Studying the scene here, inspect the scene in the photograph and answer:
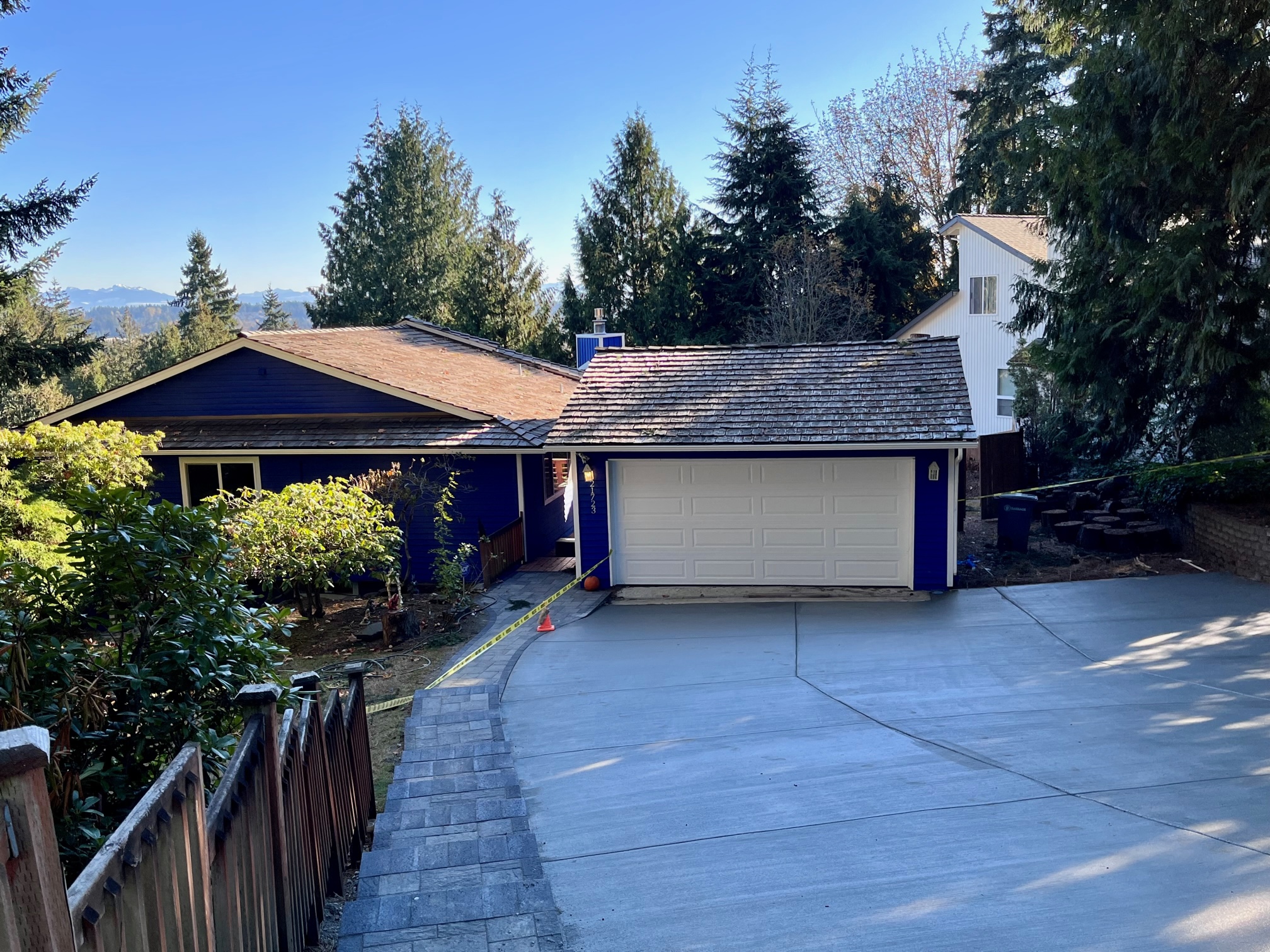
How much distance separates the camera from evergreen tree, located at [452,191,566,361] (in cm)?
3991

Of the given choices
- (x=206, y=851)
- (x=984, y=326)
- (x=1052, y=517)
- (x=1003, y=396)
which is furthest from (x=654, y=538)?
(x=984, y=326)

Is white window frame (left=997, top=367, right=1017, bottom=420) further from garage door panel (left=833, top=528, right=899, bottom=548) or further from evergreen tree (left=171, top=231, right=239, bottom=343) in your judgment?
evergreen tree (left=171, top=231, right=239, bottom=343)

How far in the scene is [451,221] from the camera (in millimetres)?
48875

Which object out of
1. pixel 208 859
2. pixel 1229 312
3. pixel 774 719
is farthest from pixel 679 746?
pixel 1229 312

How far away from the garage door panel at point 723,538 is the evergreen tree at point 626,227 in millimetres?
23256

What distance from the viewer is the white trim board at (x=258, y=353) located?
56.8ft

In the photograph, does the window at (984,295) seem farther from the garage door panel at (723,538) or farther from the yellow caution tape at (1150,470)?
the garage door panel at (723,538)

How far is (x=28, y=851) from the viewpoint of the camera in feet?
5.82

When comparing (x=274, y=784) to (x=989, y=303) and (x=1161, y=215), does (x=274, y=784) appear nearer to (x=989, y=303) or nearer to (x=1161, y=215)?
(x=1161, y=215)

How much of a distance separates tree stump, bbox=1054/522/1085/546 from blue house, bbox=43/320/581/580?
9031 millimetres

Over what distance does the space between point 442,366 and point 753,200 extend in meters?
17.0

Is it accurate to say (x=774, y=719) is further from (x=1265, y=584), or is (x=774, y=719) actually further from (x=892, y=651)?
(x=1265, y=584)

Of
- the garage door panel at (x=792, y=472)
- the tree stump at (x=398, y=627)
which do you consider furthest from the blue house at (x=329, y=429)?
the garage door panel at (x=792, y=472)

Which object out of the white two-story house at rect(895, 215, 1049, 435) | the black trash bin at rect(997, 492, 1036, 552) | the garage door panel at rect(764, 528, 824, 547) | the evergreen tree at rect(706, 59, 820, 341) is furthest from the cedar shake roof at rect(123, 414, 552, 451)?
the evergreen tree at rect(706, 59, 820, 341)
